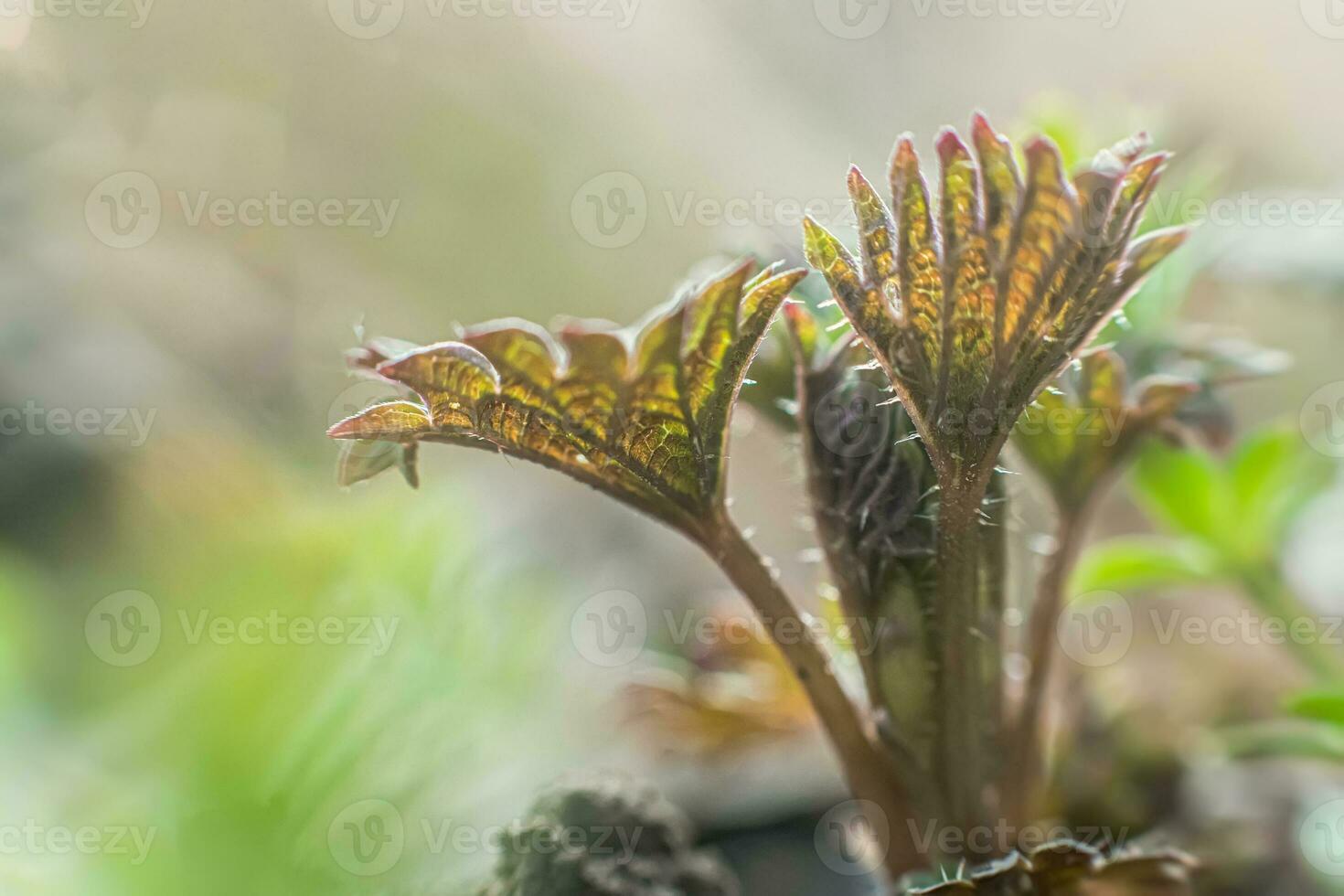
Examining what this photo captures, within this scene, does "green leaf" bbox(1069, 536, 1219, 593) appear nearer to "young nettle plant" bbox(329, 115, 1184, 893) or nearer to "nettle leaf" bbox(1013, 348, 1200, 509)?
"nettle leaf" bbox(1013, 348, 1200, 509)

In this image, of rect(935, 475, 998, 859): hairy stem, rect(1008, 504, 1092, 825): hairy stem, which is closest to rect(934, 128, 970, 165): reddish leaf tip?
rect(935, 475, 998, 859): hairy stem

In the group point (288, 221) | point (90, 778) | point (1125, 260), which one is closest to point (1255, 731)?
point (1125, 260)

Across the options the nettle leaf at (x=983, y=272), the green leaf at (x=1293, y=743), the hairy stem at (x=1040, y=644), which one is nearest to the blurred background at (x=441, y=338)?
the green leaf at (x=1293, y=743)

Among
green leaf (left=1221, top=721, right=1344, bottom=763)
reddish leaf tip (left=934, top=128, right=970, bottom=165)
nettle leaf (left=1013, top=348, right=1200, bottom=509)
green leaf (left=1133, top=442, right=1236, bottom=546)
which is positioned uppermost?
A: reddish leaf tip (left=934, top=128, right=970, bottom=165)

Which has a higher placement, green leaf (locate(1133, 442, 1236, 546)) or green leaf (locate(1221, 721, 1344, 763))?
green leaf (locate(1133, 442, 1236, 546))

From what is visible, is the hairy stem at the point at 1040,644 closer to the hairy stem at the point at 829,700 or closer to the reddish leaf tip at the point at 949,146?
the hairy stem at the point at 829,700

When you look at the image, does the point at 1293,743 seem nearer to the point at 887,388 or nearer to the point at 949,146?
the point at 887,388
